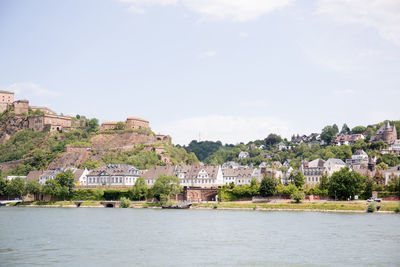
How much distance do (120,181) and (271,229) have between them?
2373 inches

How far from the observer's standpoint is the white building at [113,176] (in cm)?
10412

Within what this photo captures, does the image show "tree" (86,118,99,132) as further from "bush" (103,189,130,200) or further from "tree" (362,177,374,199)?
"tree" (362,177,374,199)

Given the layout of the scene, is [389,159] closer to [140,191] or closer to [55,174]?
[140,191]

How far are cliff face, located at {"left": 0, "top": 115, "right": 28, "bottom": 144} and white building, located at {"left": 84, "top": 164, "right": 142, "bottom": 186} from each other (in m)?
50.3

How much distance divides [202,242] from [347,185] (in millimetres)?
40373

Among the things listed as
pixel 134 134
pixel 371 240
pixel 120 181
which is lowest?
pixel 371 240

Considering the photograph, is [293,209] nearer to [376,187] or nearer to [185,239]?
[376,187]

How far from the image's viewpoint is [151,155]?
409 ft

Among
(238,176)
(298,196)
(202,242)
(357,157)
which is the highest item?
(357,157)

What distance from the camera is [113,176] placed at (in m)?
105

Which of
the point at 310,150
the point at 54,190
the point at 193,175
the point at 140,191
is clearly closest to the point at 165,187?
the point at 140,191

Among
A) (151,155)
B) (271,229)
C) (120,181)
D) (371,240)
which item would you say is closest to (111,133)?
(151,155)

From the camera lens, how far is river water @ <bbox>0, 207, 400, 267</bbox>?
32906 mm

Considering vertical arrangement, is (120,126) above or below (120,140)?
above
